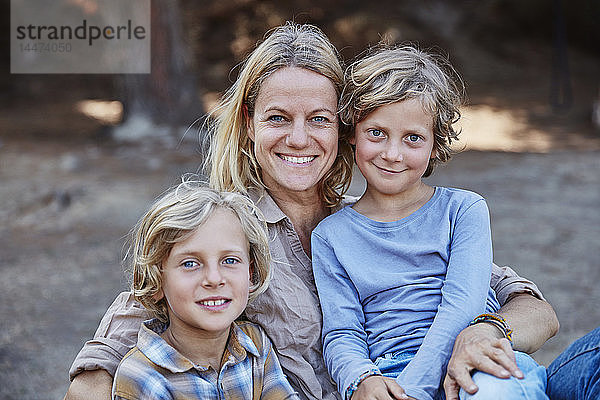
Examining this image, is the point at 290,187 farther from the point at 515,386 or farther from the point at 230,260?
the point at 515,386

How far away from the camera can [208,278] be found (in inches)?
72.8

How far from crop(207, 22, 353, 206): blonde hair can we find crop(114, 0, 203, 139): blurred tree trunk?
6.79m

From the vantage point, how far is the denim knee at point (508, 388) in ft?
5.56

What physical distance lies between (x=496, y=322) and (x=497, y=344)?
0.14 meters

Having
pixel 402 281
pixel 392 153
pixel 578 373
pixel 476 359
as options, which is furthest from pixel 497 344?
pixel 392 153

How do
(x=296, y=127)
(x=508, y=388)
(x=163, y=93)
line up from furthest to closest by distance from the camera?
(x=163, y=93) < (x=296, y=127) < (x=508, y=388)

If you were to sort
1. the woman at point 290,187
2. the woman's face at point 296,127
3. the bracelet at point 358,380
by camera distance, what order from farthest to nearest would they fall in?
the woman's face at point 296,127
the woman at point 290,187
the bracelet at point 358,380

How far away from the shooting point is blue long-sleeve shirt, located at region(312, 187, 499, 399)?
198 cm

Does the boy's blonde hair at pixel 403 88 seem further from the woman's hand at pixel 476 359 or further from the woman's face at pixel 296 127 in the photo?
the woman's hand at pixel 476 359

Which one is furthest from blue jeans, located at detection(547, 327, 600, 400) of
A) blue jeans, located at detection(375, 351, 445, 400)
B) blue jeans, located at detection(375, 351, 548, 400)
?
blue jeans, located at detection(375, 351, 445, 400)

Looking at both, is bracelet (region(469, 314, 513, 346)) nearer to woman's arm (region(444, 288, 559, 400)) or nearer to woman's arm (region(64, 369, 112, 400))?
woman's arm (region(444, 288, 559, 400))

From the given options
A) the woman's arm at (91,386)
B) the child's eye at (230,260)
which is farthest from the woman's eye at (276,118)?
the woman's arm at (91,386)

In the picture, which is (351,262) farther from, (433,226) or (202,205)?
(202,205)

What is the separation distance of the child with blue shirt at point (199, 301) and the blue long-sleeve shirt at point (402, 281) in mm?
188
